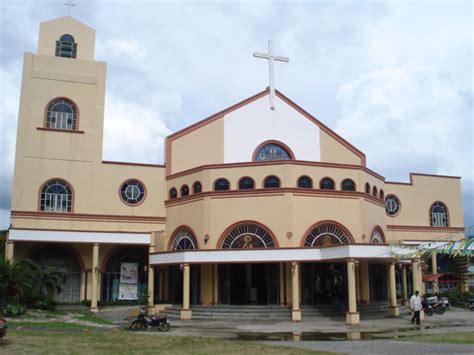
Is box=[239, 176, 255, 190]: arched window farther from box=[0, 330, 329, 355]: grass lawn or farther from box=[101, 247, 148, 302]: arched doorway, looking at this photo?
box=[0, 330, 329, 355]: grass lawn

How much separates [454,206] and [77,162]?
1031 inches

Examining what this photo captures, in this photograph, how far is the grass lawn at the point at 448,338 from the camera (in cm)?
1600

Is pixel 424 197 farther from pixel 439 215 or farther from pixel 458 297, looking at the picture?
pixel 458 297

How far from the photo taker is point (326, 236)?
27.3 meters

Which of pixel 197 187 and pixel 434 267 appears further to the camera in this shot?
pixel 434 267

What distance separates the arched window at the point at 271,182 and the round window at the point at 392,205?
11868 millimetres

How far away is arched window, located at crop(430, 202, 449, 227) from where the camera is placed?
37.8 m

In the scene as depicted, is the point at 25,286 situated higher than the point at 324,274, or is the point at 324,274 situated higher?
the point at 324,274

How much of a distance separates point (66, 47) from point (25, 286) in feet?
52.5

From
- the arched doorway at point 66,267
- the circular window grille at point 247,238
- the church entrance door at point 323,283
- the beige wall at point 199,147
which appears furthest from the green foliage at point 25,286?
the church entrance door at point 323,283

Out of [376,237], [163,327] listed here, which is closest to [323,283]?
[376,237]

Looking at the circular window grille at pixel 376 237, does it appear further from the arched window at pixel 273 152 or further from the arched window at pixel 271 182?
the arched window at pixel 273 152

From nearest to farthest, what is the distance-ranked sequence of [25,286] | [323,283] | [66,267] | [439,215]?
[25,286] → [323,283] → [66,267] → [439,215]

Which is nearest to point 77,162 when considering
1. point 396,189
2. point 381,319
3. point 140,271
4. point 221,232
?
point 140,271
